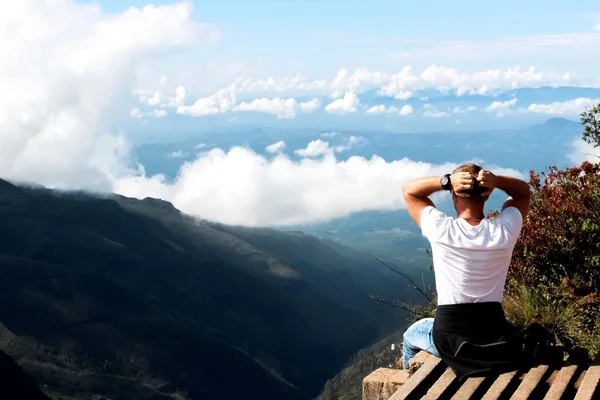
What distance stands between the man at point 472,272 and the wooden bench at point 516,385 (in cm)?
16

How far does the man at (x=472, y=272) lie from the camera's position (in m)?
6.50

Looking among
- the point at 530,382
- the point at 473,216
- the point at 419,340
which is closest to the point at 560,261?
the point at 419,340

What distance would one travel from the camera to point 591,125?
15.6 meters

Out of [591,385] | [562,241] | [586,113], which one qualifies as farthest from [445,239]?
[586,113]

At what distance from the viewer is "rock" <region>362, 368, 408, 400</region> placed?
7.98 meters

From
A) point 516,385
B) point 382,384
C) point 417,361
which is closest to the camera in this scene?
point 516,385

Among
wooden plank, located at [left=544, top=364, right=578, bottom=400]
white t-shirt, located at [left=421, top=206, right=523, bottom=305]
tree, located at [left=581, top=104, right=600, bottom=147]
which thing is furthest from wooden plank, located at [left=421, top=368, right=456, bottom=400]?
tree, located at [left=581, top=104, right=600, bottom=147]

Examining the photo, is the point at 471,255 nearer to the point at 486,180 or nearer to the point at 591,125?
the point at 486,180

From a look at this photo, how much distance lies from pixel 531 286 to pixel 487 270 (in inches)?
190

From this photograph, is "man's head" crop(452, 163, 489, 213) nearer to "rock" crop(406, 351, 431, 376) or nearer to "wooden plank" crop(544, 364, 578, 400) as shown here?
"wooden plank" crop(544, 364, 578, 400)

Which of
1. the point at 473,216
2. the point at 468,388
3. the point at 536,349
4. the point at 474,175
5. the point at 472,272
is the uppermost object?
the point at 474,175

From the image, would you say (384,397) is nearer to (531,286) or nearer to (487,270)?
(487,270)

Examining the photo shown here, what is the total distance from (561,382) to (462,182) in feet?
7.40

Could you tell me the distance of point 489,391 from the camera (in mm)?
6371
